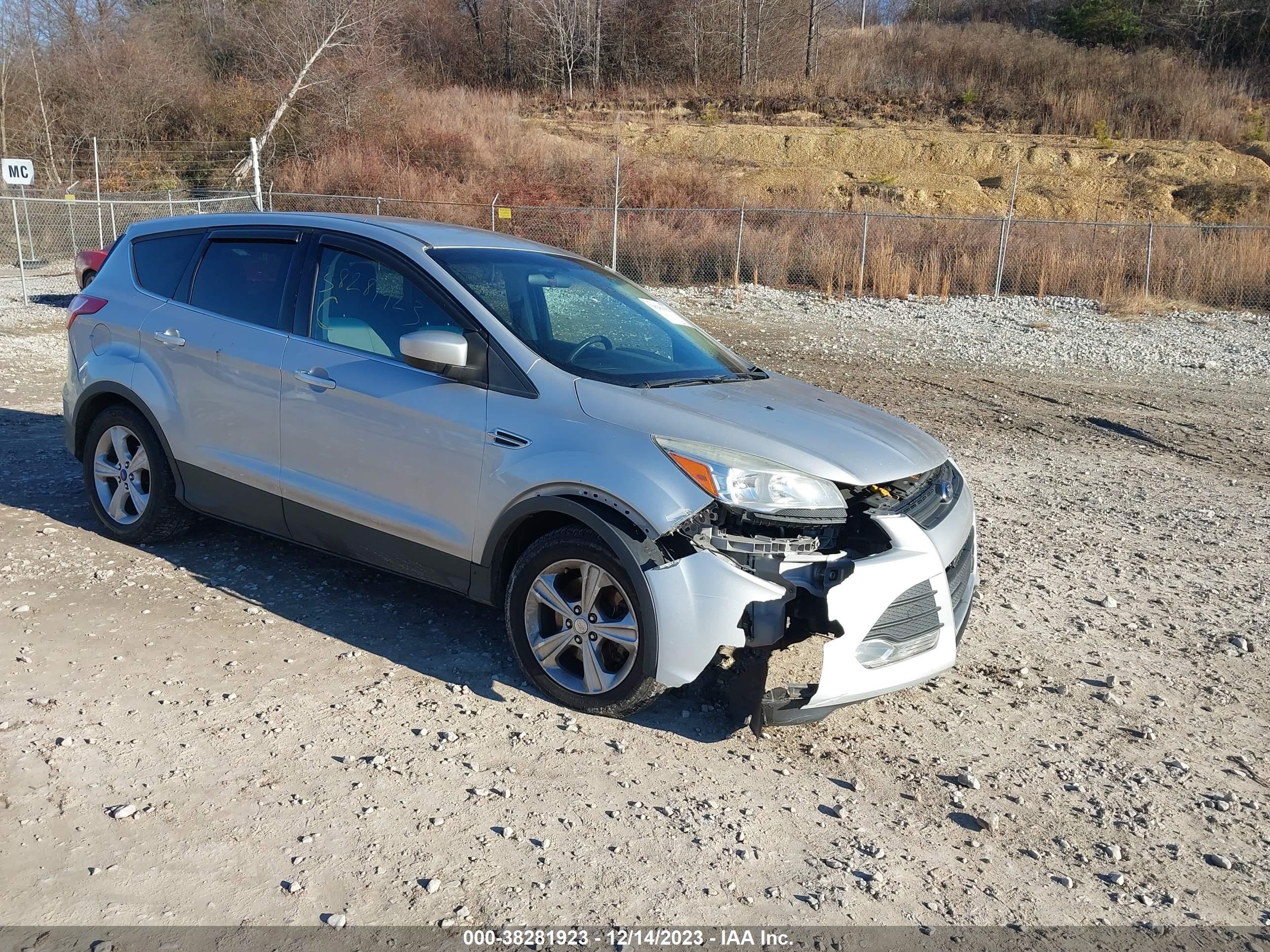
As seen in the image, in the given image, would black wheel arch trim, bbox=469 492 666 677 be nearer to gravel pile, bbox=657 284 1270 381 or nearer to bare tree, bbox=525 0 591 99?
gravel pile, bbox=657 284 1270 381

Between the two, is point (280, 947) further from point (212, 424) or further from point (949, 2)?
point (949, 2)

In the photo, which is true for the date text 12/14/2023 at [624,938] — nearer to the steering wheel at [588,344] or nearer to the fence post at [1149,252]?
the steering wheel at [588,344]

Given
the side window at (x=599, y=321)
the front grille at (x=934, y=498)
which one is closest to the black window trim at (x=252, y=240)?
the side window at (x=599, y=321)

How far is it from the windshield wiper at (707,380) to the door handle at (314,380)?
144 centimetres

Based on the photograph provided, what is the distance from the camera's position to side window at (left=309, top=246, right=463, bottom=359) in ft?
15.3

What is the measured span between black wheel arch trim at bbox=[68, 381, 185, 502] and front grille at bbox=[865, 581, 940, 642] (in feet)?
12.0

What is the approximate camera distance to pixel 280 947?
110 inches

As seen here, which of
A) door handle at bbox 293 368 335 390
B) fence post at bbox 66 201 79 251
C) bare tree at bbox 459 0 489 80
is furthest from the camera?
bare tree at bbox 459 0 489 80

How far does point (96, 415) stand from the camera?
19.5 ft

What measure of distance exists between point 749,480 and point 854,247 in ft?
65.6

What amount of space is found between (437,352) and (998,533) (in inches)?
163

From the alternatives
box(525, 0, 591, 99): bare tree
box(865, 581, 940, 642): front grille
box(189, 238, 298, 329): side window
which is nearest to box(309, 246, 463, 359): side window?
box(189, 238, 298, 329): side window

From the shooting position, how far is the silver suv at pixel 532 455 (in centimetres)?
383

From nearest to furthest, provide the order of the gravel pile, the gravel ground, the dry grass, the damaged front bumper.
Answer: the gravel ground < the damaged front bumper < the gravel pile < the dry grass
